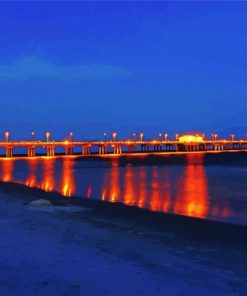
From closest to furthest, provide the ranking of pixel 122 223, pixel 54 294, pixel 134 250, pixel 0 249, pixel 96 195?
pixel 54 294, pixel 0 249, pixel 134 250, pixel 122 223, pixel 96 195

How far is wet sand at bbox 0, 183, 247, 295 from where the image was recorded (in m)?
5.60

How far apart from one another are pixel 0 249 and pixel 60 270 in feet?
4.82

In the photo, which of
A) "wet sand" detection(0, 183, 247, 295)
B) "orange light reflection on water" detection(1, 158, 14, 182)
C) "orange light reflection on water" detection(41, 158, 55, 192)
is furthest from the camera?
"orange light reflection on water" detection(1, 158, 14, 182)

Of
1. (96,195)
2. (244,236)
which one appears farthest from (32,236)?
(96,195)

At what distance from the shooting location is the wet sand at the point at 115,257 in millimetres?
5602

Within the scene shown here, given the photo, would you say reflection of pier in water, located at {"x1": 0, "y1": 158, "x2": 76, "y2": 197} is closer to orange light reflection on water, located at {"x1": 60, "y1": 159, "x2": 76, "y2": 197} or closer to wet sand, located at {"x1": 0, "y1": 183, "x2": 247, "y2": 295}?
orange light reflection on water, located at {"x1": 60, "y1": 159, "x2": 76, "y2": 197}

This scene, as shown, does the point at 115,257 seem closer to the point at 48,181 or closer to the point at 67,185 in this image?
the point at 67,185

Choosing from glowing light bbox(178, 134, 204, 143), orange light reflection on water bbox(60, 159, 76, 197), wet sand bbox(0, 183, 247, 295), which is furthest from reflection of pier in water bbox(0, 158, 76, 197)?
glowing light bbox(178, 134, 204, 143)

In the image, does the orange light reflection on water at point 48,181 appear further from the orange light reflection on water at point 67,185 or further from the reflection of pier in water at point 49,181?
the orange light reflection on water at point 67,185

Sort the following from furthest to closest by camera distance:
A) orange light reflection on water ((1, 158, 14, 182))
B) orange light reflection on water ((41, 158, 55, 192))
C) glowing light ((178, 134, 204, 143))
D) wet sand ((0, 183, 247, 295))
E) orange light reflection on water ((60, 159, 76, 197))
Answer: glowing light ((178, 134, 204, 143)), orange light reflection on water ((1, 158, 14, 182)), orange light reflection on water ((41, 158, 55, 192)), orange light reflection on water ((60, 159, 76, 197)), wet sand ((0, 183, 247, 295))

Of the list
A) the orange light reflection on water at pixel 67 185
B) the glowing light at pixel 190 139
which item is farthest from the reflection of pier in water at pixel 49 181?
the glowing light at pixel 190 139

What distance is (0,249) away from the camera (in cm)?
721

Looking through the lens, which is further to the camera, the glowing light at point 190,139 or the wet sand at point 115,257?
the glowing light at point 190,139

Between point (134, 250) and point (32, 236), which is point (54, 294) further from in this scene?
point (32, 236)
